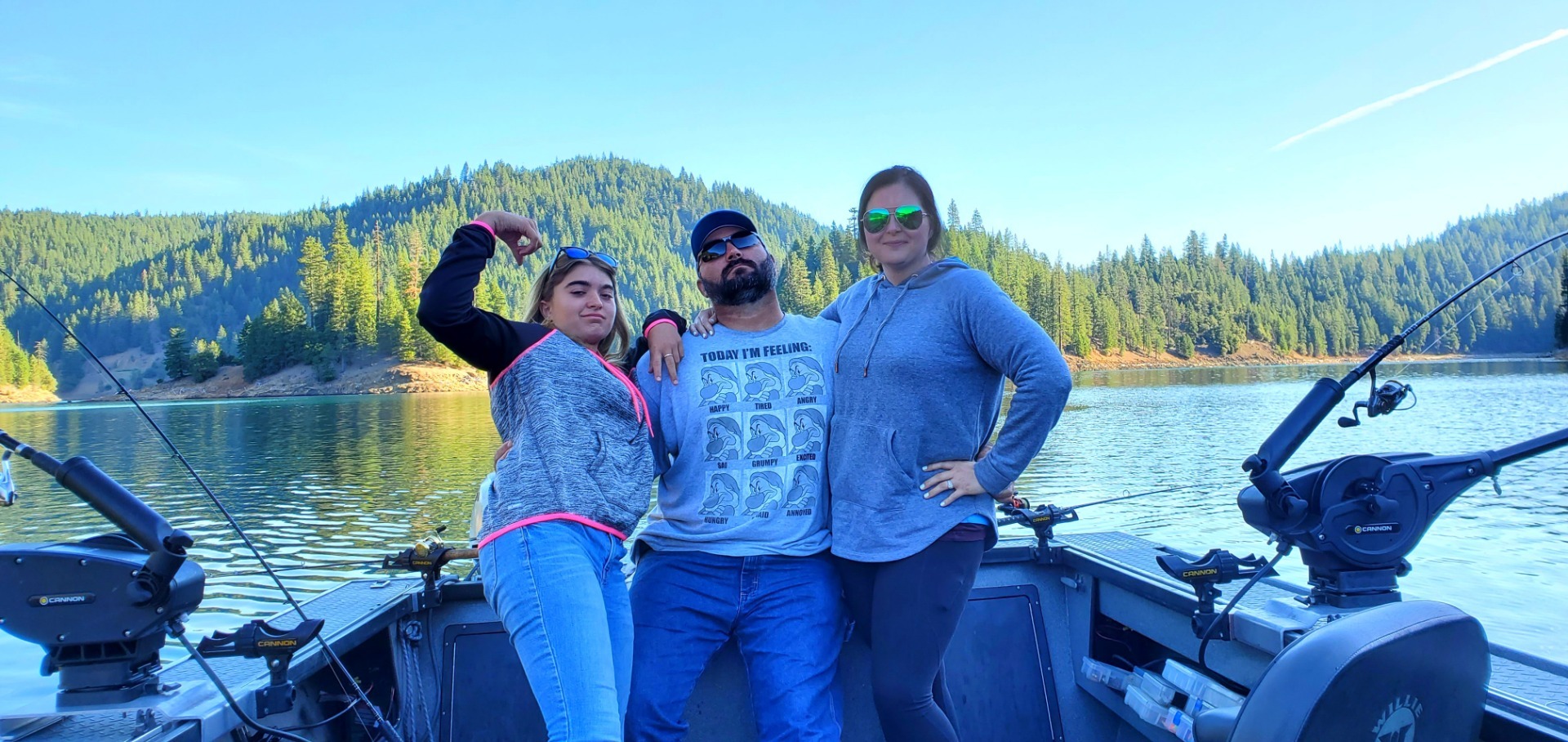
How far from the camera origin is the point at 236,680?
8.70ft

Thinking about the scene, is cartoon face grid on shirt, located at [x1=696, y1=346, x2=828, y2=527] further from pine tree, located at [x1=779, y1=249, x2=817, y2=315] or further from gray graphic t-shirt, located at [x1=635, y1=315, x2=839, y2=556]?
pine tree, located at [x1=779, y1=249, x2=817, y2=315]

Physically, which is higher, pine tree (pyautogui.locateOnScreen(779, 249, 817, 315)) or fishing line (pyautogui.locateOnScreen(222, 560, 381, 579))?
pine tree (pyautogui.locateOnScreen(779, 249, 817, 315))

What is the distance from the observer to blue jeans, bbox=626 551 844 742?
2834mm

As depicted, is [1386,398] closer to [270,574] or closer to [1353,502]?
[1353,502]

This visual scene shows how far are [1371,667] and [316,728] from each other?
3113mm

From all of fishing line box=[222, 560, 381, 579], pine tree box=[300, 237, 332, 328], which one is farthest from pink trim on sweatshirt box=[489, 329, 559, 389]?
pine tree box=[300, 237, 332, 328]

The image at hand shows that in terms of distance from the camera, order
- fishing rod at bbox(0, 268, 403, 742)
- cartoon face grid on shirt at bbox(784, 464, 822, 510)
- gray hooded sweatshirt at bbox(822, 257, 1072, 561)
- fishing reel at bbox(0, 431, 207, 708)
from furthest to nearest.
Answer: cartoon face grid on shirt at bbox(784, 464, 822, 510)
gray hooded sweatshirt at bbox(822, 257, 1072, 561)
fishing rod at bbox(0, 268, 403, 742)
fishing reel at bbox(0, 431, 207, 708)

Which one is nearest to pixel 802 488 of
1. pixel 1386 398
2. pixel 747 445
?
pixel 747 445

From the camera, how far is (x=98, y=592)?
221cm

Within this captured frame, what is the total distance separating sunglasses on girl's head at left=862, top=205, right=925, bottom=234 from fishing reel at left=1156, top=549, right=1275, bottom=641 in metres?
1.47

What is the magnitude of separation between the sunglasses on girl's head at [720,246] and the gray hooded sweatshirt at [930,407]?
2.03 ft

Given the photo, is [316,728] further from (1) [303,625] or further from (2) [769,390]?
(2) [769,390]

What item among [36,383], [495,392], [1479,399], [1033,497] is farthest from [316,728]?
[36,383]

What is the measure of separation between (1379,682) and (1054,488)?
18329mm
